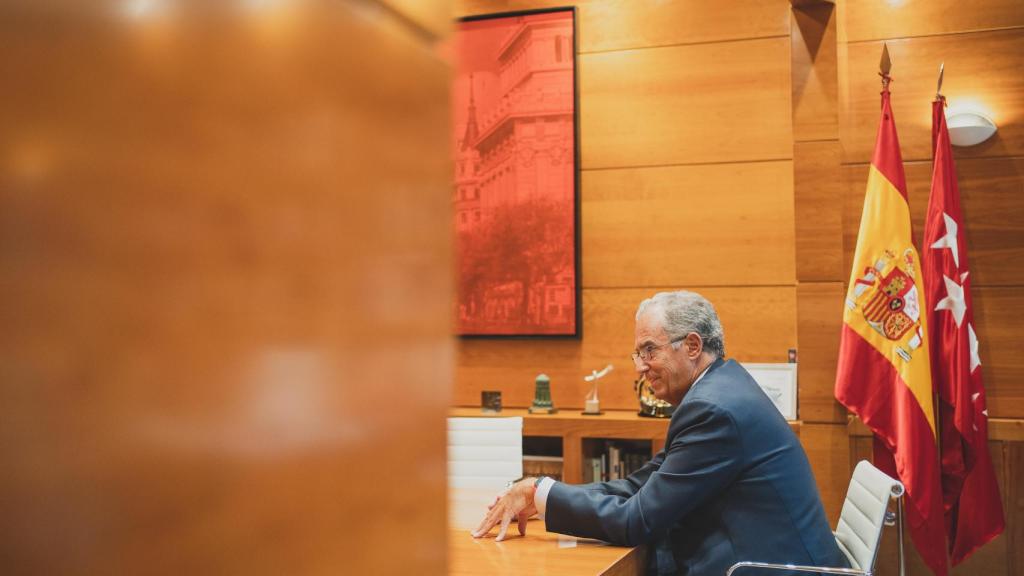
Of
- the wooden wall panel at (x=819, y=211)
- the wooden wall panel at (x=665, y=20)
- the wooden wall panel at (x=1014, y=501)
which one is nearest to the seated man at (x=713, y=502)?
the wooden wall panel at (x=819, y=211)

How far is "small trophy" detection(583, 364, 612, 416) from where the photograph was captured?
474cm

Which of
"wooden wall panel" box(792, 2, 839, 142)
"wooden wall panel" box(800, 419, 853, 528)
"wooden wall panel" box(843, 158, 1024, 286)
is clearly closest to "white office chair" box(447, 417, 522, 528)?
"wooden wall panel" box(800, 419, 853, 528)

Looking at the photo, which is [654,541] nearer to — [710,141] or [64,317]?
[64,317]

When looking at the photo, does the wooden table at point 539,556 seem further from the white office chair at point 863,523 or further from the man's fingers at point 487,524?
the white office chair at point 863,523

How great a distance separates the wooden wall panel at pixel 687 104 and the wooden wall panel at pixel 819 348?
0.78 m

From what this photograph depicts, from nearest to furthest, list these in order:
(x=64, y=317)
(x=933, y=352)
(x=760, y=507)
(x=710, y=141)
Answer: (x=64, y=317) → (x=760, y=507) → (x=933, y=352) → (x=710, y=141)

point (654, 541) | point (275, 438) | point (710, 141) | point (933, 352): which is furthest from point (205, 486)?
point (710, 141)

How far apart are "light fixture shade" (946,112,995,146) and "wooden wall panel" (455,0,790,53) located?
980 millimetres

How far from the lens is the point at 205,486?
0.27 meters

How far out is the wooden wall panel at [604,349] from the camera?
4.71m

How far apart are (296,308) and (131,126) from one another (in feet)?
0.26

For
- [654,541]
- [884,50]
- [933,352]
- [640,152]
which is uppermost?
[884,50]

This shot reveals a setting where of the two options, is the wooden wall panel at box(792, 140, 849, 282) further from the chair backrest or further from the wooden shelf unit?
the chair backrest

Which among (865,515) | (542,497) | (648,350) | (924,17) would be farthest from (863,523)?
(924,17)
